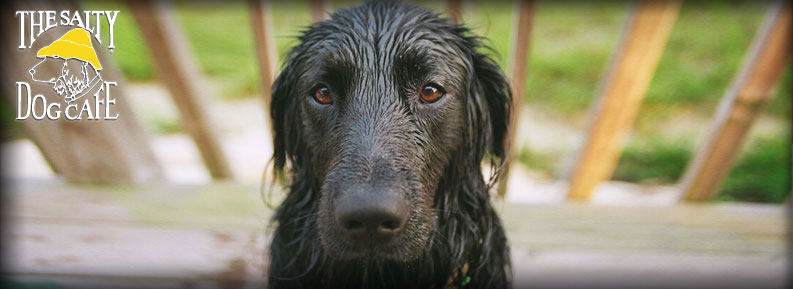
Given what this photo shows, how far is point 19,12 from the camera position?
2740 millimetres

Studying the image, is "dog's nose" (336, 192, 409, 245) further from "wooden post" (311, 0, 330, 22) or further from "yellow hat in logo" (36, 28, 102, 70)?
"wooden post" (311, 0, 330, 22)

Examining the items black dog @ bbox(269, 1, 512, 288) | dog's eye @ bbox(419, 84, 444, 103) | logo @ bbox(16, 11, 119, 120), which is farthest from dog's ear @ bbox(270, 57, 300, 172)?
logo @ bbox(16, 11, 119, 120)

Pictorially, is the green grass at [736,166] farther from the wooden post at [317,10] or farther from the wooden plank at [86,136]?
the wooden plank at [86,136]

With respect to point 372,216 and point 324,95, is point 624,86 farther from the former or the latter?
point 372,216

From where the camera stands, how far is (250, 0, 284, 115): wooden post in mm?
3414

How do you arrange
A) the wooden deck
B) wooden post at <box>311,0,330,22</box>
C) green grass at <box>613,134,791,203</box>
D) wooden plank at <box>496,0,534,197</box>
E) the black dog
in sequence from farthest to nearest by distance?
green grass at <box>613,134,791,203</box>
wooden post at <box>311,0,330,22</box>
wooden plank at <box>496,0,534,197</box>
the wooden deck
the black dog

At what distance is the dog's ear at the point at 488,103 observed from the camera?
207 cm

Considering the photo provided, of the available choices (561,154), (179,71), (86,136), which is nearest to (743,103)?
(561,154)

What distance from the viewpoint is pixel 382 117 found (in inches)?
71.2

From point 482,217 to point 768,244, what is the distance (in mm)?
2166

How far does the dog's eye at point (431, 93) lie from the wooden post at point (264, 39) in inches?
63.9

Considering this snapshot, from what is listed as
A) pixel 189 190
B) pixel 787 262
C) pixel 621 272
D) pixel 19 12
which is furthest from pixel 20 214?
pixel 787 262

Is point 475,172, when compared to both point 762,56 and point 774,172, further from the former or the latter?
point 774,172

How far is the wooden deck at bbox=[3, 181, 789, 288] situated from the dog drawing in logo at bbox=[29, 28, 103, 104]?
873 millimetres
